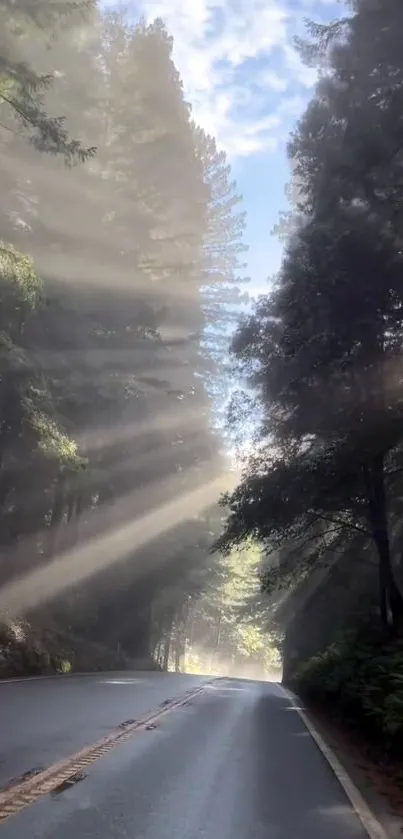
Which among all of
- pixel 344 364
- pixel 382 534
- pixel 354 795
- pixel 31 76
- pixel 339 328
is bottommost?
pixel 354 795

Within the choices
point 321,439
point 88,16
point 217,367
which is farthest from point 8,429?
point 217,367

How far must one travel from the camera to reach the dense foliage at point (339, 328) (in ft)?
42.4

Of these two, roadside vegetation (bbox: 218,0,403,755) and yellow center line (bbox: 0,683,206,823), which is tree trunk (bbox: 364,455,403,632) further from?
yellow center line (bbox: 0,683,206,823)

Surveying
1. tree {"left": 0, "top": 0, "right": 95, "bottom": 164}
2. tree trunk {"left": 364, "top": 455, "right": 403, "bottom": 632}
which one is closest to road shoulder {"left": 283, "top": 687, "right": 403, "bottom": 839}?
tree trunk {"left": 364, "top": 455, "right": 403, "bottom": 632}

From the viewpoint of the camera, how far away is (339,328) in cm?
1459

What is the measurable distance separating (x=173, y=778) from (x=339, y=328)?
942 centimetres

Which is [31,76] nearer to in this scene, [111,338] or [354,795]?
[354,795]

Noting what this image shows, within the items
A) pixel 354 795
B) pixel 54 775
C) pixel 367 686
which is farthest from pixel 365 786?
pixel 54 775

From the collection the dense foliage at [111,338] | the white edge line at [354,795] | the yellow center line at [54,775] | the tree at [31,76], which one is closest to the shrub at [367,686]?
the white edge line at [354,795]

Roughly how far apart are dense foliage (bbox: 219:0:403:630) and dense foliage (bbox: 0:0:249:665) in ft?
16.8

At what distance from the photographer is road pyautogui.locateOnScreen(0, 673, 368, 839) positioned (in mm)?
5629

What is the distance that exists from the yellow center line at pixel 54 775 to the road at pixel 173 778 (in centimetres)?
10

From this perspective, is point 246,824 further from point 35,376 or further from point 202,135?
point 202,135

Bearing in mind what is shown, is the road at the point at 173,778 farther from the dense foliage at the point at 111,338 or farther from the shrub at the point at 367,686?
the dense foliage at the point at 111,338
